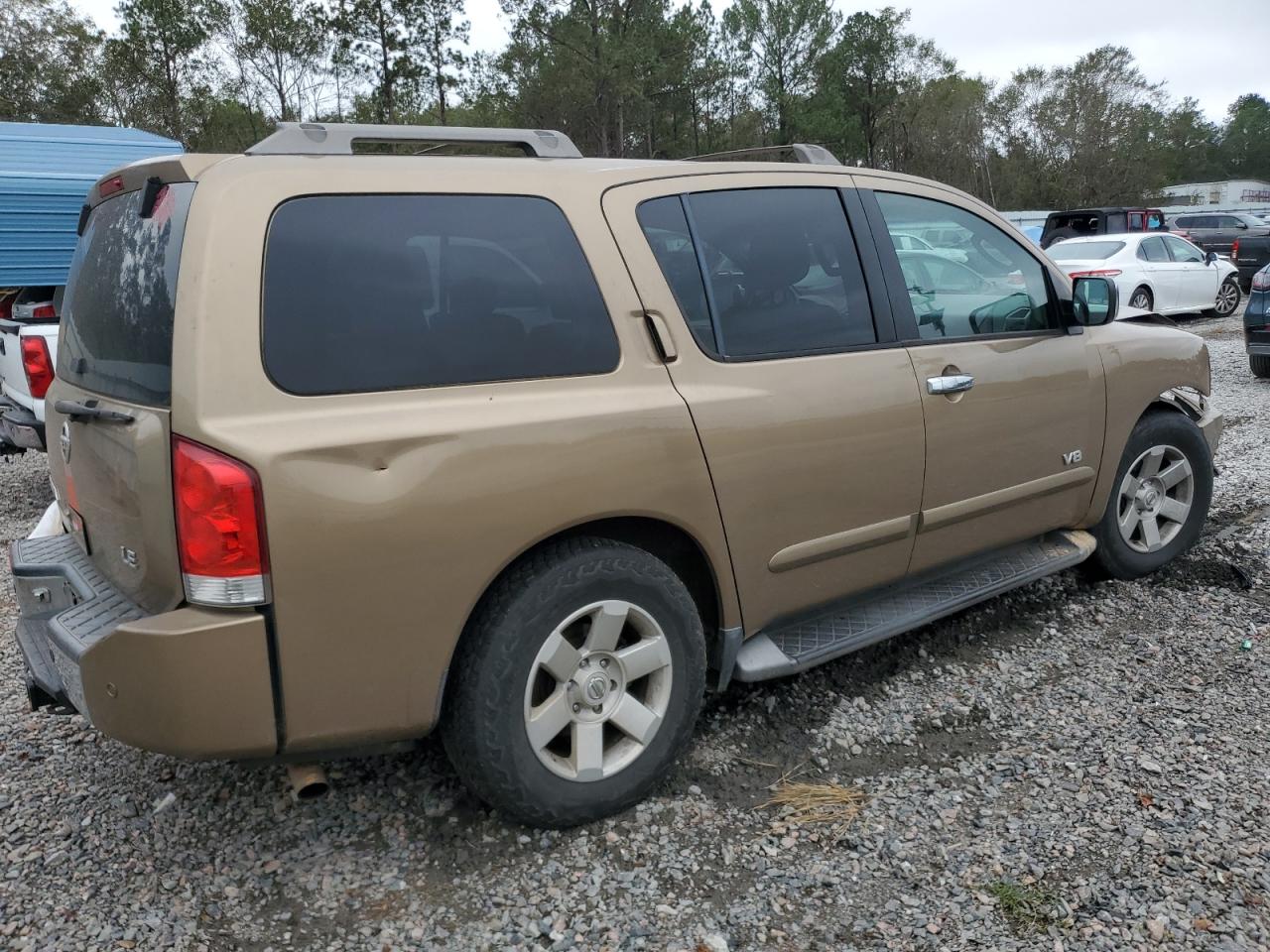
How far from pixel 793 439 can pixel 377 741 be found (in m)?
1.43

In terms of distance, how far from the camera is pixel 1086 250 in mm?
15148

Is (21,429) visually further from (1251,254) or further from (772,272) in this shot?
(1251,254)

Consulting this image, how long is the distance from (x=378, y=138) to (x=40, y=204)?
8.29 meters

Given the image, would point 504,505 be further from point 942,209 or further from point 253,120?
point 253,120

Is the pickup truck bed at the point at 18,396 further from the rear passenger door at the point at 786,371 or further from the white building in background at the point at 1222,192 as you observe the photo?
the white building in background at the point at 1222,192

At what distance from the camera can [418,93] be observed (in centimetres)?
3347

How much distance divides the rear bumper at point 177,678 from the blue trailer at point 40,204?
24.3 feet

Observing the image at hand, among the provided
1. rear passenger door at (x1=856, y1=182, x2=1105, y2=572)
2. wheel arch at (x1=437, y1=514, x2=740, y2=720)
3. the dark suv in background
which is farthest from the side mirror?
the dark suv in background

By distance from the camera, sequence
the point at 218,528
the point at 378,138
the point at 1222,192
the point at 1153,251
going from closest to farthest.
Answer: the point at 218,528 → the point at 378,138 → the point at 1153,251 → the point at 1222,192

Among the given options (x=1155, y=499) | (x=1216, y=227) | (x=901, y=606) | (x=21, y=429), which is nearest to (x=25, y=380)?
(x=21, y=429)

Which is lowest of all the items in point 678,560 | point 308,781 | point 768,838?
point 768,838

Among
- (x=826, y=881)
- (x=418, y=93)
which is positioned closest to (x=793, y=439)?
(x=826, y=881)

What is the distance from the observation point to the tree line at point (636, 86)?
31.8 metres

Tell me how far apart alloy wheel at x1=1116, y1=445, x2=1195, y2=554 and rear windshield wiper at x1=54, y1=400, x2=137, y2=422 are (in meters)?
3.80
